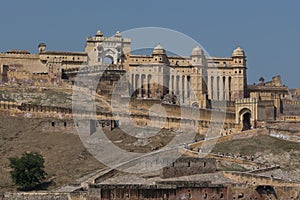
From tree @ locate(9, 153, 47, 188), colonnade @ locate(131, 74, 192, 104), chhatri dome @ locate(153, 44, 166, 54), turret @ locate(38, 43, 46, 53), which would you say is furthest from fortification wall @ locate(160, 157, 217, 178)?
turret @ locate(38, 43, 46, 53)

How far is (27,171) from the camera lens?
52312 millimetres

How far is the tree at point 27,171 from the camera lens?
52.0 m

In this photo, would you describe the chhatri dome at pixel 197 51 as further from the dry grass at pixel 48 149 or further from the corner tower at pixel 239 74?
the dry grass at pixel 48 149

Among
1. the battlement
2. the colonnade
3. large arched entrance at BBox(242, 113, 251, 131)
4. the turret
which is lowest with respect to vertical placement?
large arched entrance at BBox(242, 113, 251, 131)

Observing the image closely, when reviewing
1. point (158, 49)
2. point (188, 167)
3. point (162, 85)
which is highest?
point (158, 49)

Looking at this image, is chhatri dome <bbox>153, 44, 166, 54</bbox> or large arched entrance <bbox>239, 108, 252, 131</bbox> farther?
chhatri dome <bbox>153, 44, 166, 54</bbox>

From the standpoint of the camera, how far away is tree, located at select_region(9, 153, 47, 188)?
171 ft

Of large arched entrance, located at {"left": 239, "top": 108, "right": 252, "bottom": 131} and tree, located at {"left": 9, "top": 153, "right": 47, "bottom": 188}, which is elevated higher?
large arched entrance, located at {"left": 239, "top": 108, "right": 252, "bottom": 131}

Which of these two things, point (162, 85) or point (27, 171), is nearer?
point (27, 171)

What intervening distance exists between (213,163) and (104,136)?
52.7 feet

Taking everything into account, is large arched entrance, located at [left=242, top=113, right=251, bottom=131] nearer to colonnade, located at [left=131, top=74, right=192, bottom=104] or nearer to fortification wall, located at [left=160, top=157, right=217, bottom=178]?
colonnade, located at [left=131, top=74, right=192, bottom=104]

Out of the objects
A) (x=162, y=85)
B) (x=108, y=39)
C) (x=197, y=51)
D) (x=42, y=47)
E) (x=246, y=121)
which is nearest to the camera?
(x=246, y=121)

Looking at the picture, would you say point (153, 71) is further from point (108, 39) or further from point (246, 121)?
point (246, 121)

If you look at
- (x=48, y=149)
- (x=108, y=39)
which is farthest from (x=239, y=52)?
(x=48, y=149)
